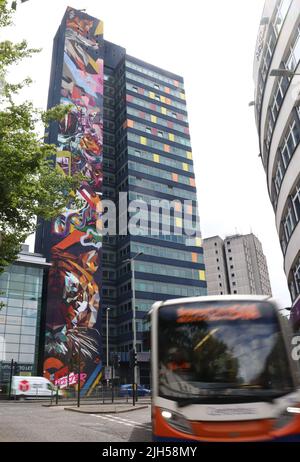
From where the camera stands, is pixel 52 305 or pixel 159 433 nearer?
pixel 159 433

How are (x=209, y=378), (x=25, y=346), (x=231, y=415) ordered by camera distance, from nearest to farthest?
1. (x=231, y=415)
2. (x=209, y=378)
3. (x=25, y=346)

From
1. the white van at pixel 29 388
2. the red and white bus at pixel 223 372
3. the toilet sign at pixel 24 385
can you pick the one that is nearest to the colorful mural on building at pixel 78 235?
the white van at pixel 29 388

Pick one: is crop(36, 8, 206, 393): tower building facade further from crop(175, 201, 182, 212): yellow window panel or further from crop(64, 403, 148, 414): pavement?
crop(64, 403, 148, 414): pavement

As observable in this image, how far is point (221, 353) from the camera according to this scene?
7.18 m

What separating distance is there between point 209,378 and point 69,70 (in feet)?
263

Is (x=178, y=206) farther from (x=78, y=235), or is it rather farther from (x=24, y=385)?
(x=24, y=385)

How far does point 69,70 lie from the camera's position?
3039 inches

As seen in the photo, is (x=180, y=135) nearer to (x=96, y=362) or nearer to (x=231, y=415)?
(x=96, y=362)

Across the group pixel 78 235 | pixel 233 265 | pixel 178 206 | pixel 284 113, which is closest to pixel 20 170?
pixel 284 113

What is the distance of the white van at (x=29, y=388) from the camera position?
43.1 metres

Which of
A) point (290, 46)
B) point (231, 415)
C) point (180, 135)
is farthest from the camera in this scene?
point (180, 135)

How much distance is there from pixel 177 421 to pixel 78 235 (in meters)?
61.8
